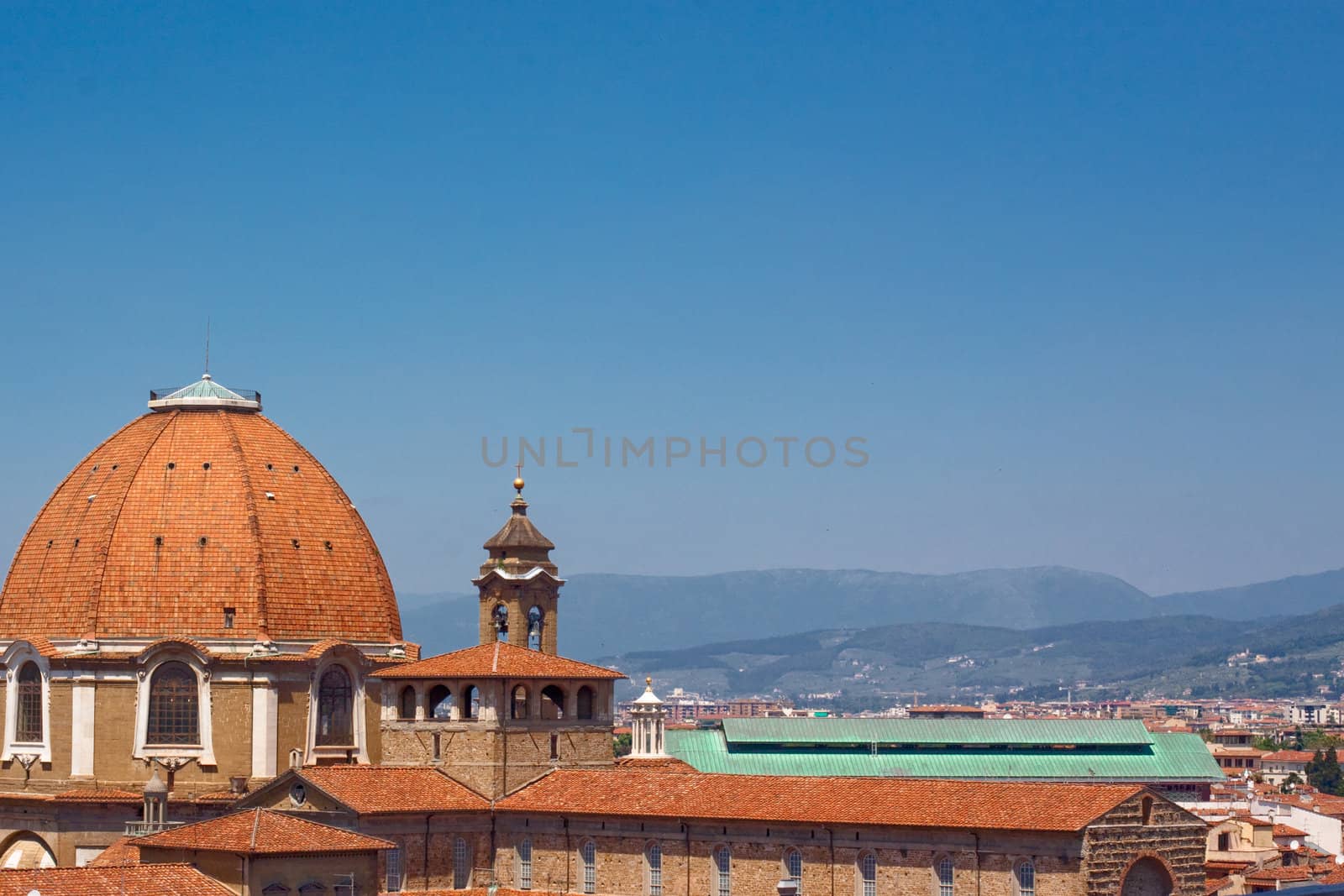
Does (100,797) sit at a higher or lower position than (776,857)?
higher

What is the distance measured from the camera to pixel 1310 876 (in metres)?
87.5

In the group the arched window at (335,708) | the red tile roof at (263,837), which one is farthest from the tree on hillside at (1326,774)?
the red tile roof at (263,837)

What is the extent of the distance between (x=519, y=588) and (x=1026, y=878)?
2455cm

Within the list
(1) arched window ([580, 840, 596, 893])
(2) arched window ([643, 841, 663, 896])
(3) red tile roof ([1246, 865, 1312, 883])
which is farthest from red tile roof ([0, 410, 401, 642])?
(3) red tile roof ([1246, 865, 1312, 883])

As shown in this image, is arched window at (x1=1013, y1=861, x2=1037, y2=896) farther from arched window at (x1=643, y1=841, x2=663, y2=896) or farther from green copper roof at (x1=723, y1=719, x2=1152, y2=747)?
green copper roof at (x1=723, y1=719, x2=1152, y2=747)

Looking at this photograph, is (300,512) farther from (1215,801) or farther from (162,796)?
(1215,801)

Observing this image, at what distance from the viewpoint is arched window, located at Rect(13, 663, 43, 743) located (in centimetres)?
7688

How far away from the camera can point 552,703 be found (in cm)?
7681

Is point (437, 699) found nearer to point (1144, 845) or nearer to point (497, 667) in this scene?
point (497, 667)

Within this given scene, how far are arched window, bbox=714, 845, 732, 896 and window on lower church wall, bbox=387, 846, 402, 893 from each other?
29.5 ft

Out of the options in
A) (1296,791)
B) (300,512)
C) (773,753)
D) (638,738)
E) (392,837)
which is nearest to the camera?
(392,837)

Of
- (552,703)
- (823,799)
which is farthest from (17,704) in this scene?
(823,799)

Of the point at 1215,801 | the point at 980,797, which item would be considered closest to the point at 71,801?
the point at 980,797

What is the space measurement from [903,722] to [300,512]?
5680cm
